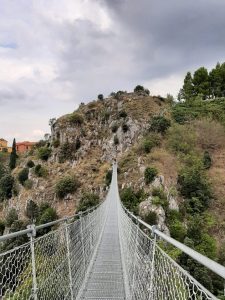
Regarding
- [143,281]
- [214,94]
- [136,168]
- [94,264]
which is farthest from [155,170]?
[214,94]

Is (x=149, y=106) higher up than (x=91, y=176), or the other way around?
(x=149, y=106)

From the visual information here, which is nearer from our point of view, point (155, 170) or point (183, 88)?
point (155, 170)

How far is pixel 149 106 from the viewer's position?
33.1m

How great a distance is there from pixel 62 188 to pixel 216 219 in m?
10.7

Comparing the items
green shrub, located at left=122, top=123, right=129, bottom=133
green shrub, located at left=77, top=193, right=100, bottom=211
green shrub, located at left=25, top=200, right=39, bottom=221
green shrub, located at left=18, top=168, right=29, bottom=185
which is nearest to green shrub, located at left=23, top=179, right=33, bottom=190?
green shrub, located at left=18, top=168, right=29, bottom=185

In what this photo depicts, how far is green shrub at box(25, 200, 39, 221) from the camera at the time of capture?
83.4ft

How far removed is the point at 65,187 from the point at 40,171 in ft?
12.6

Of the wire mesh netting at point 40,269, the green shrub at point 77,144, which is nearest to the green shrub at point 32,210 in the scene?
the green shrub at point 77,144

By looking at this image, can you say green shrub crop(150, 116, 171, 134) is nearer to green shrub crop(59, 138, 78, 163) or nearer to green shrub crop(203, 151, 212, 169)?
green shrub crop(203, 151, 212, 169)

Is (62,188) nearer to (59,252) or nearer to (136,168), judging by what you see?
(136,168)

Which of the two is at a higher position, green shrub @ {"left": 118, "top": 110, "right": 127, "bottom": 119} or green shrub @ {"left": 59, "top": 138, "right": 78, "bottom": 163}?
green shrub @ {"left": 118, "top": 110, "right": 127, "bottom": 119}

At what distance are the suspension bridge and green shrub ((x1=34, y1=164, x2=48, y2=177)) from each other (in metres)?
22.4

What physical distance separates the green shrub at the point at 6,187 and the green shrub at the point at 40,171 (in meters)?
2.63

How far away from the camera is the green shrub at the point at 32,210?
25414 millimetres
